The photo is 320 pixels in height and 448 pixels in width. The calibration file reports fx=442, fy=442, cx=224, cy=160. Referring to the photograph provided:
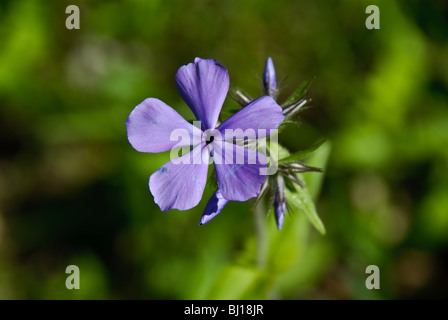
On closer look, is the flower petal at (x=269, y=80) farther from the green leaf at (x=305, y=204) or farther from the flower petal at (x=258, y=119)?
the green leaf at (x=305, y=204)

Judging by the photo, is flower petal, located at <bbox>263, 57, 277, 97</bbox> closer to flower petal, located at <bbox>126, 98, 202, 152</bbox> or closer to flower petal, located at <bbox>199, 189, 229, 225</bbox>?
flower petal, located at <bbox>126, 98, 202, 152</bbox>

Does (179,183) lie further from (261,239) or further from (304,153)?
(261,239)

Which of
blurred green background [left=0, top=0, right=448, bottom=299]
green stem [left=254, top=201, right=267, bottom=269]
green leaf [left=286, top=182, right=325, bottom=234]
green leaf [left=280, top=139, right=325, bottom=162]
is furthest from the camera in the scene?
blurred green background [left=0, top=0, right=448, bottom=299]

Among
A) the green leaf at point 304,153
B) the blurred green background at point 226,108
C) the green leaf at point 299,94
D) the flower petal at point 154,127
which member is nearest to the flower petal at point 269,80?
the green leaf at point 299,94

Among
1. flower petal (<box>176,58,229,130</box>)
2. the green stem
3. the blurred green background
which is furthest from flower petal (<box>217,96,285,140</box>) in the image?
the blurred green background

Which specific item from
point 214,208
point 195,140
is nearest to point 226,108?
point 195,140
